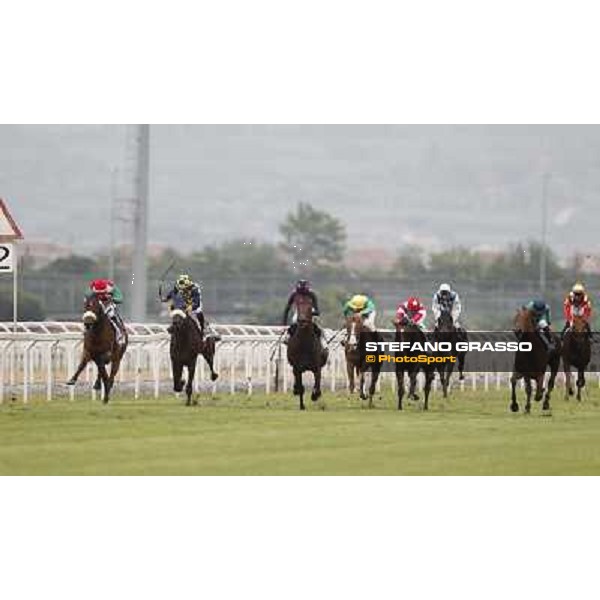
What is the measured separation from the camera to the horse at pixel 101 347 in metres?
23.1

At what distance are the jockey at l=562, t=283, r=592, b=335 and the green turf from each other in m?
0.88

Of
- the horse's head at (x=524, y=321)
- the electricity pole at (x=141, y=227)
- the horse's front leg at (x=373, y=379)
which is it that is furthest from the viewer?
the horse's front leg at (x=373, y=379)

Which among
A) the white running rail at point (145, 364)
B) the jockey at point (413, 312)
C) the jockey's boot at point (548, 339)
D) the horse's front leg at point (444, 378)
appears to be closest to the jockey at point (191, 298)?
the white running rail at point (145, 364)

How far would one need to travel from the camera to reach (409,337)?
21.1 m

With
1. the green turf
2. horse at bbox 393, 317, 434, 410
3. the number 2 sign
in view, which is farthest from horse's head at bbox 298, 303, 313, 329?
the number 2 sign

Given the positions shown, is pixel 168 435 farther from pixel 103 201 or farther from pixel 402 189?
pixel 402 189

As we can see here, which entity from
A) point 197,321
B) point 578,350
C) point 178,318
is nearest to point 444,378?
point 578,350

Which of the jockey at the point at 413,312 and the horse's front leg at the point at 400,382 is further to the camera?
the horse's front leg at the point at 400,382

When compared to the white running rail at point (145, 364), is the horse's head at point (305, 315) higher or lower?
higher

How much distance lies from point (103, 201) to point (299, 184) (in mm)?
3810

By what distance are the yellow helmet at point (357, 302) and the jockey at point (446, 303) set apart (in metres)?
1.13

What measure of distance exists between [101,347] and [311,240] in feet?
7.50

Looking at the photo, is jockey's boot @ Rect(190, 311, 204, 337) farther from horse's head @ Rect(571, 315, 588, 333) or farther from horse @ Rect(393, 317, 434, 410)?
horse's head @ Rect(571, 315, 588, 333)

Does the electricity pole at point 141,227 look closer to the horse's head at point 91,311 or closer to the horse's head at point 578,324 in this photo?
the horse's head at point 91,311
